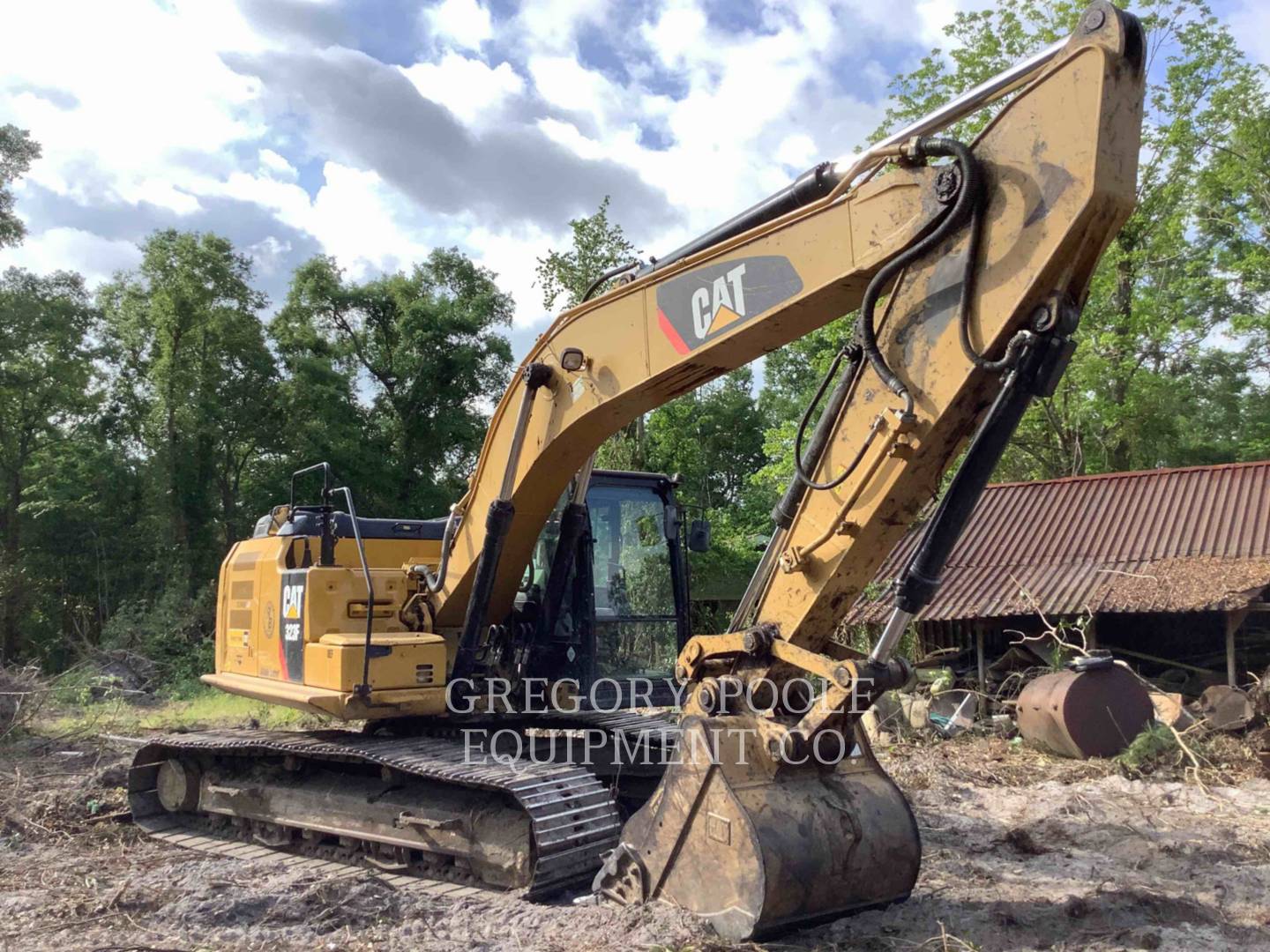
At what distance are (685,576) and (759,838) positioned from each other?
3.25 meters

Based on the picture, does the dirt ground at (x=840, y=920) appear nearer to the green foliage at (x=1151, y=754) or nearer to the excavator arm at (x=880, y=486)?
the excavator arm at (x=880, y=486)

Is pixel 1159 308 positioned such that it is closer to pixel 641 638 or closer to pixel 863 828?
pixel 641 638

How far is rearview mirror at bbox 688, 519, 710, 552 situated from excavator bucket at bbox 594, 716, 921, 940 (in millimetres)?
2297

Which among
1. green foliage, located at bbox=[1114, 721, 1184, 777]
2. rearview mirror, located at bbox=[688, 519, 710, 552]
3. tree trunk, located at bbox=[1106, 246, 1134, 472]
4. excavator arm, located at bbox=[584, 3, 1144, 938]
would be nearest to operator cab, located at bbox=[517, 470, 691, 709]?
rearview mirror, located at bbox=[688, 519, 710, 552]

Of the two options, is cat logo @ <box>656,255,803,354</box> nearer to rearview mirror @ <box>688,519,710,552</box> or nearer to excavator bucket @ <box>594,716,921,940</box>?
excavator bucket @ <box>594,716,921,940</box>

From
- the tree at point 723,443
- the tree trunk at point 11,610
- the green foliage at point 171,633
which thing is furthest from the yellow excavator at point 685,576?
the tree at point 723,443

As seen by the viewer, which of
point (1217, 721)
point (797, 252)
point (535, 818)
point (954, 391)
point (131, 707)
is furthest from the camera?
point (131, 707)

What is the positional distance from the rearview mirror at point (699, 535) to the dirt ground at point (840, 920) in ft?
7.50

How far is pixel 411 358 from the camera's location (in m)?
30.8

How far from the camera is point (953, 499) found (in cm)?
401

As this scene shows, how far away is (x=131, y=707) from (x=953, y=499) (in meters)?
15.7

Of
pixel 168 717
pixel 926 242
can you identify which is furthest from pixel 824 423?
pixel 168 717

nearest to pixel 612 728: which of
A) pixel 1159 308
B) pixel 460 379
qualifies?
pixel 1159 308

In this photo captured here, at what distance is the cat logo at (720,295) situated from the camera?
4.45m
